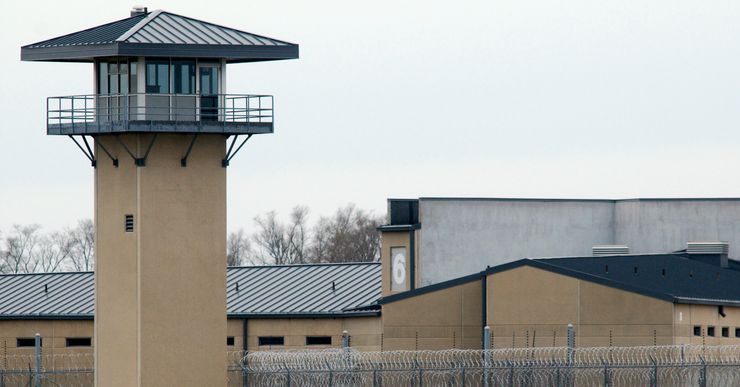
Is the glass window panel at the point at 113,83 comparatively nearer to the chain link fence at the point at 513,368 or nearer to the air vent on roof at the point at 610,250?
the chain link fence at the point at 513,368

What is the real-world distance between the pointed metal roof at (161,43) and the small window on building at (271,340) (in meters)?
12.0

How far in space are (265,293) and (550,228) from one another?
32.6 feet

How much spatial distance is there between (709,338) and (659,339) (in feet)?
7.06

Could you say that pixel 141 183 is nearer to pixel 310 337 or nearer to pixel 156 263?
pixel 156 263

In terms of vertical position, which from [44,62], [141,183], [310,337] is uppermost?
[44,62]

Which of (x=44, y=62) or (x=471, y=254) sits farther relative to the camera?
(x=471, y=254)

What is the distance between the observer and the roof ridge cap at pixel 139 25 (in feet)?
154

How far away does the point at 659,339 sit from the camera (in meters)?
49.3

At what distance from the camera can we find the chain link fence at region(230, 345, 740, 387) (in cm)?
4409

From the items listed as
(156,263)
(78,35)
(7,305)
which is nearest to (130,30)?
(78,35)

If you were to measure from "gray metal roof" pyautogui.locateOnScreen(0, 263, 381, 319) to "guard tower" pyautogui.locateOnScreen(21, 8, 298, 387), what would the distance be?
9298mm

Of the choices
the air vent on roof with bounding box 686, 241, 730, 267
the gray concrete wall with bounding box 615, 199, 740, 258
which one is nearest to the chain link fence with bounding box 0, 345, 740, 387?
the air vent on roof with bounding box 686, 241, 730, 267

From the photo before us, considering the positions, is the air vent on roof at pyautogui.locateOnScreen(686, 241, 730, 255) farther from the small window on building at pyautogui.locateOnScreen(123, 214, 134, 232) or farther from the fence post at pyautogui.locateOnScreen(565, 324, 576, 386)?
the small window on building at pyautogui.locateOnScreen(123, 214, 134, 232)

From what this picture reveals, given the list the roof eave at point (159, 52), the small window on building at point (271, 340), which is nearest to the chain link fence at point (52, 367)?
the small window on building at point (271, 340)
